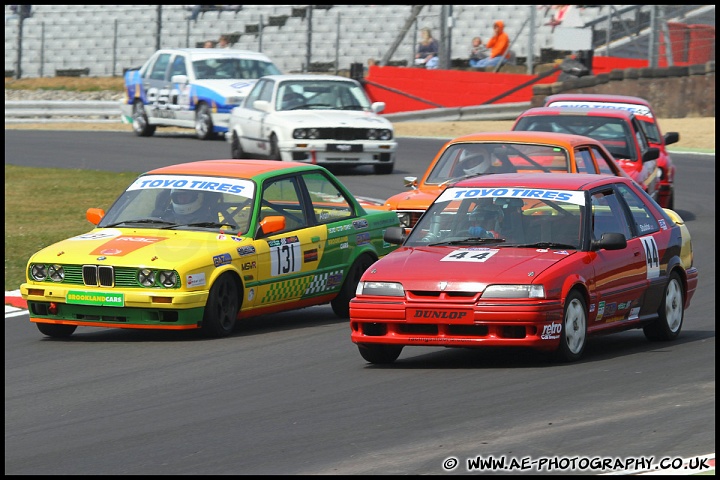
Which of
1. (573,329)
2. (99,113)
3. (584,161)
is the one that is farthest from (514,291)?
(99,113)

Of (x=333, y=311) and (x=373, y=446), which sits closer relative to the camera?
(x=373, y=446)

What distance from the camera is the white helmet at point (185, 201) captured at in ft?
39.7

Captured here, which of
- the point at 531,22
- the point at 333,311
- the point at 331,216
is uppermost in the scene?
the point at 531,22

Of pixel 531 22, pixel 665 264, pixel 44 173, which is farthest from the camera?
pixel 531 22

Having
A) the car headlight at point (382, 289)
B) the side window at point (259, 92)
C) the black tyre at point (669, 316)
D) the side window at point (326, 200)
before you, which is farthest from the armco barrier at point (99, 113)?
the car headlight at point (382, 289)

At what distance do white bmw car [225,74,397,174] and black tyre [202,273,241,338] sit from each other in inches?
447

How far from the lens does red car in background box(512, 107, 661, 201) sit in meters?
17.8

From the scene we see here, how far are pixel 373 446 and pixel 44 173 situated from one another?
1856cm

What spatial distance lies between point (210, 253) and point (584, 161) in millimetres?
5287

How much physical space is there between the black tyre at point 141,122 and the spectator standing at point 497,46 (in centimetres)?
863

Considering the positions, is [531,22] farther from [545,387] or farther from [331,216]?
[545,387]

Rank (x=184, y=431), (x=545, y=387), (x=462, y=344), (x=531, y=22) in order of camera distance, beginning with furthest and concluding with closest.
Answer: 1. (x=531, y=22)
2. (x=462, y=344)
3. (x=545, y=387)
4. (x=184, y=431)

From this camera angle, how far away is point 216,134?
30.6 m

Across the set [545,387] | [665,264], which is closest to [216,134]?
[665,264]
